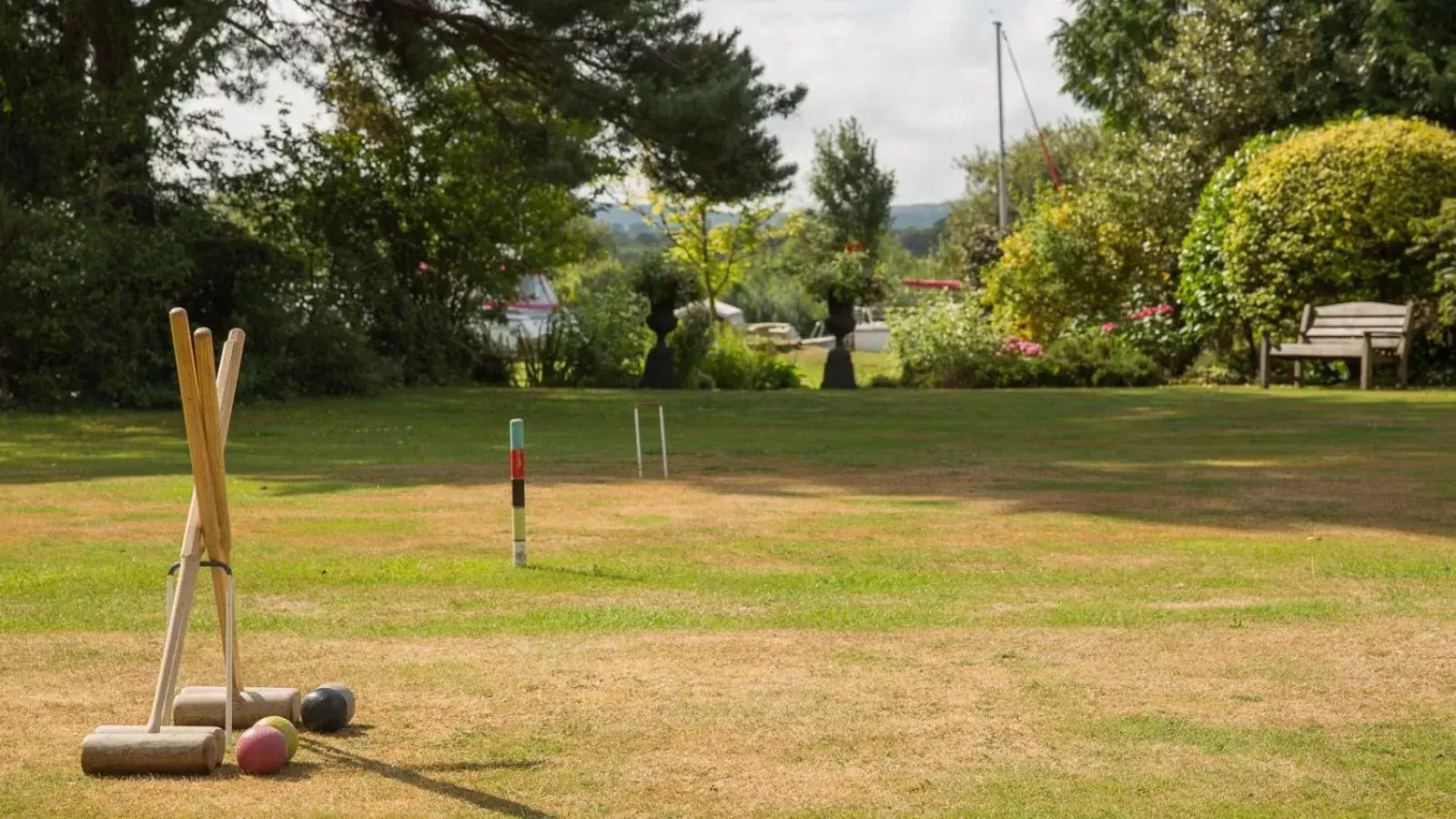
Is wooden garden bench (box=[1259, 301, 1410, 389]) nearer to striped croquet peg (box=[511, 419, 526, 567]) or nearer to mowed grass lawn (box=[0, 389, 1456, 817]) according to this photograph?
mowed grass lawn (box=[0, 389, 1456, 817])

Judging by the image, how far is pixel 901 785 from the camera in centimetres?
561

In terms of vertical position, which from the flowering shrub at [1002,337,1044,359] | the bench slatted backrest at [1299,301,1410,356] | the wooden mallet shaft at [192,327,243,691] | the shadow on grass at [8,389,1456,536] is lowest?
the shadow on grass at [8,389,1456,536]

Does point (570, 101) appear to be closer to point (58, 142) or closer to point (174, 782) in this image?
point (58, 142)

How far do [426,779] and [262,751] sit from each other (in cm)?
53

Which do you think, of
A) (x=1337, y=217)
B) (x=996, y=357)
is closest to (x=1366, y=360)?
(x=1337, y=217)

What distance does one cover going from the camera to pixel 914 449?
17.5m

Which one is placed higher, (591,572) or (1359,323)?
(1359,323)

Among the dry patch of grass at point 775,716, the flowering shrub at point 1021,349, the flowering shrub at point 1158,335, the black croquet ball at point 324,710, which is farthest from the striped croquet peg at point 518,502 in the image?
the flowering shrub at point 1158,335

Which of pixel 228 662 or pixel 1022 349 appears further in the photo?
pixel 1022 349

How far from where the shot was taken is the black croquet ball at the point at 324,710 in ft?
20.6

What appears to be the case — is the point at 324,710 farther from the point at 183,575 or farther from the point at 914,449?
the point at 914,449

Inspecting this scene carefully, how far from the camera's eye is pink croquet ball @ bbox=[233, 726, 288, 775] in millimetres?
5781

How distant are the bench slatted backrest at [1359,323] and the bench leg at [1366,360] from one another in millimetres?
208

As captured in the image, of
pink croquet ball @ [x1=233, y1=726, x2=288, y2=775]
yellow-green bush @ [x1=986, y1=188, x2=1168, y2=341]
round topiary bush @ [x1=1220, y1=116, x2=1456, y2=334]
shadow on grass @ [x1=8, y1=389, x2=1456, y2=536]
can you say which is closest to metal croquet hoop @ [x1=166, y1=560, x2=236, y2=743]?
pink croquet ball @ [x1=233, y1=726, x2=288, y2=775]
